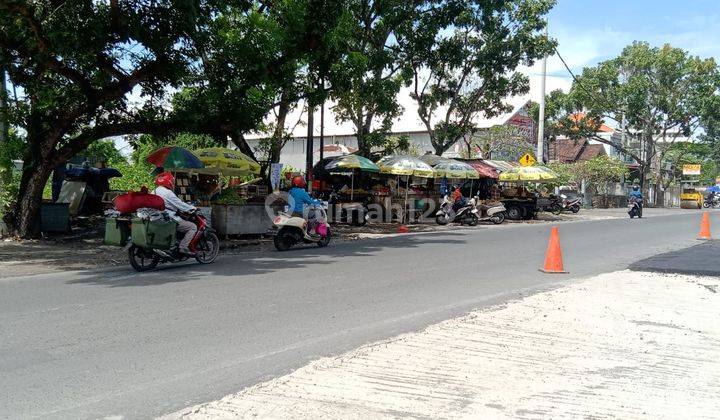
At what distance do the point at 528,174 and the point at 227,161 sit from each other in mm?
15854

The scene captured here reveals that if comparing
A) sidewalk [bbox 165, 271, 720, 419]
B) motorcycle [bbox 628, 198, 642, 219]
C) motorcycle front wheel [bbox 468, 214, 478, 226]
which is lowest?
sidewalk [bbox 165, 271, 720, 419]

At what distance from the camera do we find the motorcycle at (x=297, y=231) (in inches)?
545

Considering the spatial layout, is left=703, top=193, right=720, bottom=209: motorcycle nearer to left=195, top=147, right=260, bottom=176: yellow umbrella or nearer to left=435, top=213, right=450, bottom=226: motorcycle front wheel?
left=435, top=213, right=450, bottom=226: motorcycle front wheel

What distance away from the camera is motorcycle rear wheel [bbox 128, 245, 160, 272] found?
10391 mm

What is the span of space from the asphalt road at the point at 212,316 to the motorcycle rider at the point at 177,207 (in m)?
0.52

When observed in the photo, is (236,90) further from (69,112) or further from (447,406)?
(447,406)

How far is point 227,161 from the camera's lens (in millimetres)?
17594

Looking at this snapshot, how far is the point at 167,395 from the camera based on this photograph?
14.6 feet

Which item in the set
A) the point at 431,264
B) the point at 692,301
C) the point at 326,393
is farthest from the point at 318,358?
the point at 431,264

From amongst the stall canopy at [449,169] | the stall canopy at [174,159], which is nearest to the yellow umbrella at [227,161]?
the stall canopy at [174,159]

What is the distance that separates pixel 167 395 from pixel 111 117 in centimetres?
1273

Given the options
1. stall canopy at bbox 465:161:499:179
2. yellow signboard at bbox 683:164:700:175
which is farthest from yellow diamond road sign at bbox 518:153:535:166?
yellow signboard at bbox 683:164:700:175

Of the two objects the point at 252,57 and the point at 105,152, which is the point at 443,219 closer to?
the point at 252,57

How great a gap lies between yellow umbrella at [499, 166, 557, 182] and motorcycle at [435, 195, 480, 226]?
4725 millimetres
